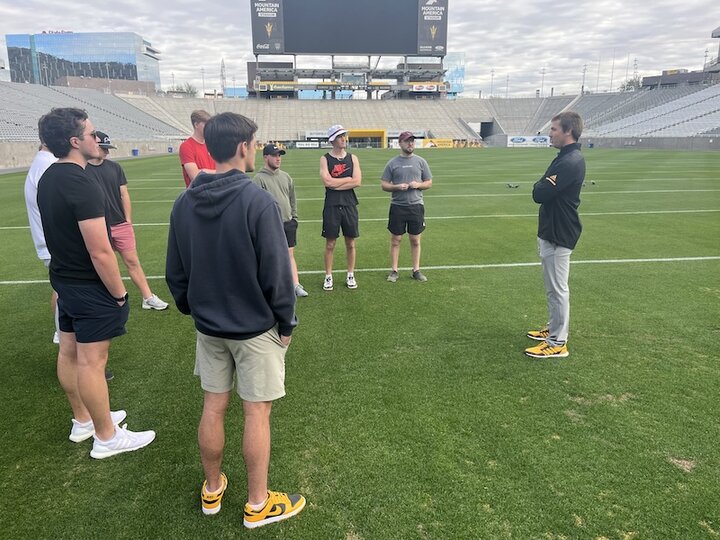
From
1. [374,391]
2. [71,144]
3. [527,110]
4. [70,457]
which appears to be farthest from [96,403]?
[527,110]

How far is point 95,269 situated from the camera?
279cm

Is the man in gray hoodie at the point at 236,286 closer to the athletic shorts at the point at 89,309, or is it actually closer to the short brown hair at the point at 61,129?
the athletic shorts at the point at 89,309

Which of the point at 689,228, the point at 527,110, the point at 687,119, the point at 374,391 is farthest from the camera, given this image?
the point at 527,110

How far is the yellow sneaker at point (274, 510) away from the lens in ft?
8.15

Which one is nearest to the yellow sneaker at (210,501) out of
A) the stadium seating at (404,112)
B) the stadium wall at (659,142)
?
the stadium wall at (659,142)

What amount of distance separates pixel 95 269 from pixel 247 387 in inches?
49.1

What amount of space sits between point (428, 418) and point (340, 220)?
348 cm

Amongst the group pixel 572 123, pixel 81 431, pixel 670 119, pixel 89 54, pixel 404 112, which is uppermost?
pixel 89 54

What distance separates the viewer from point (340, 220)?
635 cm

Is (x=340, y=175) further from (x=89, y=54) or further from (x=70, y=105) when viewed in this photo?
(x=89, y=54)

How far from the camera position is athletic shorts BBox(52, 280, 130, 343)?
2824 mm

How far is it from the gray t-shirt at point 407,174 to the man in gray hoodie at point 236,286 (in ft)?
14.4

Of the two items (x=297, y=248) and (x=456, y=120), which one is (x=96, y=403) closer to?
(x=297, y=248)

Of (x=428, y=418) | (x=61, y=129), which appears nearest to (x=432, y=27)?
(x=428, y=418)
